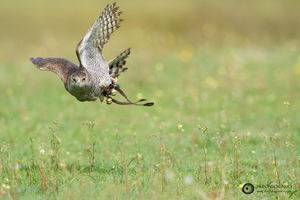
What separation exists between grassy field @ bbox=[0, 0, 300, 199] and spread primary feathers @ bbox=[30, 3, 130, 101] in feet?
1.60

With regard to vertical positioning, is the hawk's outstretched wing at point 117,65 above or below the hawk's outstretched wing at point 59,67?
above

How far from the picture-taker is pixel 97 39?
5.62m

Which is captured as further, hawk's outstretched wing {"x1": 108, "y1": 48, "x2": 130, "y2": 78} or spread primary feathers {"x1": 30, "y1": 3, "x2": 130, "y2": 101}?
hawk's outstretched wing {"x1": 108, "y1": 48, "x2": 130, "y2": 78}

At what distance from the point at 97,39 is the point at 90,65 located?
0.34 metres

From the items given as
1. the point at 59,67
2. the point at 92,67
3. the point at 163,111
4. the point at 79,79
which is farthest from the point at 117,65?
the point at 163,111

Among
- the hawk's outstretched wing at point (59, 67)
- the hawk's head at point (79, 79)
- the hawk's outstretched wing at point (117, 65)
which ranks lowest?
the hawk's head at point (79, 79)

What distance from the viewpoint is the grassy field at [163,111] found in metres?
5.16

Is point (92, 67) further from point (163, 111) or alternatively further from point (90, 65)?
point (163, 111)

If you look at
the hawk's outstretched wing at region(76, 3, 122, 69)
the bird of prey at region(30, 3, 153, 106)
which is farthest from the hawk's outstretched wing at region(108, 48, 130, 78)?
the hawk's outstretched wing at region(76, 3, 122, 69)

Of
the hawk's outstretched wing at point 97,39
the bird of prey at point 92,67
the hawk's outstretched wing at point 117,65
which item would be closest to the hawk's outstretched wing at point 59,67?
the bird of prey at point 92,67

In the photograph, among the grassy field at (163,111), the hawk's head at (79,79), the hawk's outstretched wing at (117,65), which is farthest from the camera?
the hawk's outstretched wing at (117,65)

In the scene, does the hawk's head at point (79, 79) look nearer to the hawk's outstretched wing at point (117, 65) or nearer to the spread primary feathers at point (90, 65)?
the spread primary feathers at point (90, 65)

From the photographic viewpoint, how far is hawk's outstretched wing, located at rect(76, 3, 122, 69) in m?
5.44

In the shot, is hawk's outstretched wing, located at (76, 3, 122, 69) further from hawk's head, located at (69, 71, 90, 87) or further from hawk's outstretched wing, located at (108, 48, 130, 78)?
hawk's outstretched wing, located at (108, 48, 130, 78)
